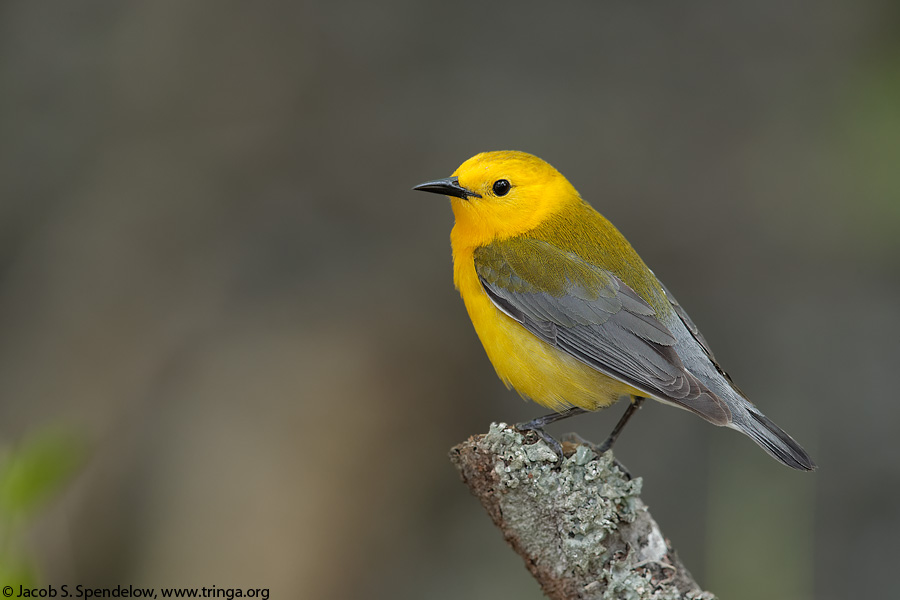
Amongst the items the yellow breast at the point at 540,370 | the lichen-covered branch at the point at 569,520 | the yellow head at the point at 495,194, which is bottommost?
the lichen-covered branch at the point at 569,520

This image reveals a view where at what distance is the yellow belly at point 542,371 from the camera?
4090 mm

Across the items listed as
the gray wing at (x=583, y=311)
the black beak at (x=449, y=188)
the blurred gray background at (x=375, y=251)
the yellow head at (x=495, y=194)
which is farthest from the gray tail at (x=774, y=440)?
the blurred gray background at (x=375, y=251)

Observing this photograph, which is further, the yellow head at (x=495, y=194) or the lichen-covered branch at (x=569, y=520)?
the yellow head at (x=495, y=194)

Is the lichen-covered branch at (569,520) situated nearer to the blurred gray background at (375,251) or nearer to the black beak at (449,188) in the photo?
the black beak at (449,188)

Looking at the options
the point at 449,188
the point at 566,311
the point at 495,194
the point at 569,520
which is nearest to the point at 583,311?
the point at 566,311

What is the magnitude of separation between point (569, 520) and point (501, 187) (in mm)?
1967

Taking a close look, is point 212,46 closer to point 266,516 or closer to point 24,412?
point 24,412

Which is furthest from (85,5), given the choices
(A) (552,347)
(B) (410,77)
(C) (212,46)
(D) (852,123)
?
(D) (852,123)

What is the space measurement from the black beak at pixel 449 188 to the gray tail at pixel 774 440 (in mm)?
1831

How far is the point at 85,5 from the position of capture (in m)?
7.46

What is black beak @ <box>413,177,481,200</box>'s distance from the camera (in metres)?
4.48

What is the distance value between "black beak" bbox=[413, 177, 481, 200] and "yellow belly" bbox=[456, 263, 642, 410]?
2.12 ft

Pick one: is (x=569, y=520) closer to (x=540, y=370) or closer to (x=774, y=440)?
(x=540, y=370)

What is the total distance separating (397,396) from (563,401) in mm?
3065
